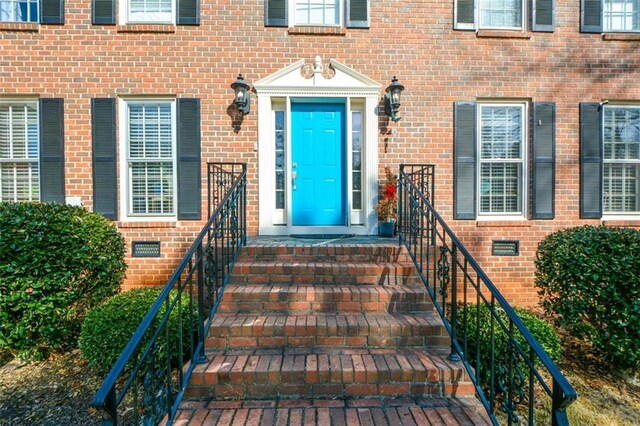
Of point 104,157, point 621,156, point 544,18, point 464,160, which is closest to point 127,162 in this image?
point 104,157

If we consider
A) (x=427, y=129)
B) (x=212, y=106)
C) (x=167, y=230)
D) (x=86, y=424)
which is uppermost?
(x=212, y=106)

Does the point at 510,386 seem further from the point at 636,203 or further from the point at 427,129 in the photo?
the point at 636,203

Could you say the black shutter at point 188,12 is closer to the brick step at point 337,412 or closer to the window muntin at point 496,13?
the window muntin at point 496,13

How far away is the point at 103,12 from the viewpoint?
4520 mm

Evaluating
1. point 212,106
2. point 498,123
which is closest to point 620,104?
point 498,123

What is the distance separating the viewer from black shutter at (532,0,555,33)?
474 centimetres

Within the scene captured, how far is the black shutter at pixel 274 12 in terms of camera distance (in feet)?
15.1

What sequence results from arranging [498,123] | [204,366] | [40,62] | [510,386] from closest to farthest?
[510,386]
[204,366]
[40,62]
[498,123]

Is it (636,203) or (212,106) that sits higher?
(212,106)

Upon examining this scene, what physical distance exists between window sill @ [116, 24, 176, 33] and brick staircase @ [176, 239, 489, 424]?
3475mm

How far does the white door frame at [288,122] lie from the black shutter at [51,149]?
2.82 meters

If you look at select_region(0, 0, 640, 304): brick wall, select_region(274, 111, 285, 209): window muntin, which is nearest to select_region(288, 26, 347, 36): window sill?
select_region(0, 0, 640, 304): brick wall

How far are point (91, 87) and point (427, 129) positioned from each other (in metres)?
4.91

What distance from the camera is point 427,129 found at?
475cm
